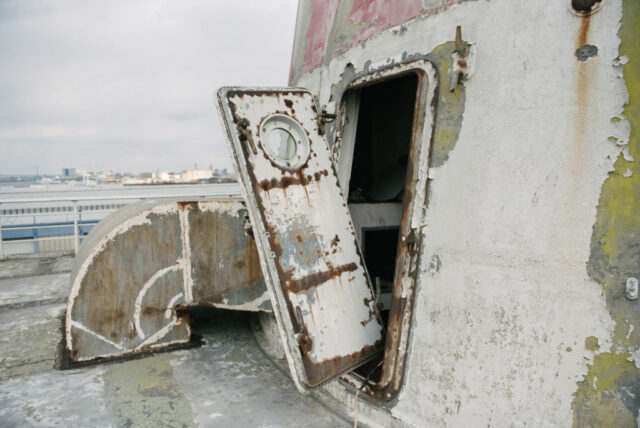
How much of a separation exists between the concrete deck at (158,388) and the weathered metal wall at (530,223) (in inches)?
32.2

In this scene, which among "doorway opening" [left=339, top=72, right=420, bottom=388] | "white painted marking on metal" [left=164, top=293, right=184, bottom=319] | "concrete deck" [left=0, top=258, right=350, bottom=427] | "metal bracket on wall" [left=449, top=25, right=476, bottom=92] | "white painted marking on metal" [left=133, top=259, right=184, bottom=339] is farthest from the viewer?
"doorway opening" [left=339, top=72, right=420, bottom=388]

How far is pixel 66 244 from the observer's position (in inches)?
299

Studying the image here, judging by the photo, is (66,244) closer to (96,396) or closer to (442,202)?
(96,396)

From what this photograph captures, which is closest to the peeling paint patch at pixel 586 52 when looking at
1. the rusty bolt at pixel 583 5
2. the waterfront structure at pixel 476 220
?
the waterfront structure at pixel 476 220

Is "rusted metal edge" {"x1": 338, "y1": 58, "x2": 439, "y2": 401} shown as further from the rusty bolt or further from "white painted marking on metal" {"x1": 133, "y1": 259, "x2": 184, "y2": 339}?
"white painted marking on metal" {"x1": 133, "y1": 259, "x2": 184, "y2": 339}

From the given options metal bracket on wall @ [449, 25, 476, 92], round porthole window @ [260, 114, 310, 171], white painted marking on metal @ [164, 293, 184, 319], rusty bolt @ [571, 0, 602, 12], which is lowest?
white painted marking on metal @ [164, 293, 184, 319]

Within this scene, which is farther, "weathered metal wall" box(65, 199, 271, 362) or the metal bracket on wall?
"weathered metal wall" box(65, 199, 271, 362)

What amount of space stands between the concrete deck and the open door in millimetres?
569

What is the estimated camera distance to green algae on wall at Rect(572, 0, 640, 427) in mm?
1515

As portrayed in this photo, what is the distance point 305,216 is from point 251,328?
2.02 metres

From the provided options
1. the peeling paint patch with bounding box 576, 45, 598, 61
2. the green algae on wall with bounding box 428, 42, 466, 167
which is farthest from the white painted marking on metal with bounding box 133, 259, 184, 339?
the peeling paint patch with bounding box 576, 45, 598, 61

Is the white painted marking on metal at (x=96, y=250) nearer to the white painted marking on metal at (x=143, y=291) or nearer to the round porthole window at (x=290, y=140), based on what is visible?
the white painted marking on metal at (x=143, y=291)

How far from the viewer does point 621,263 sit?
5.05ft

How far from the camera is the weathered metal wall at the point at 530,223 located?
155 cm
